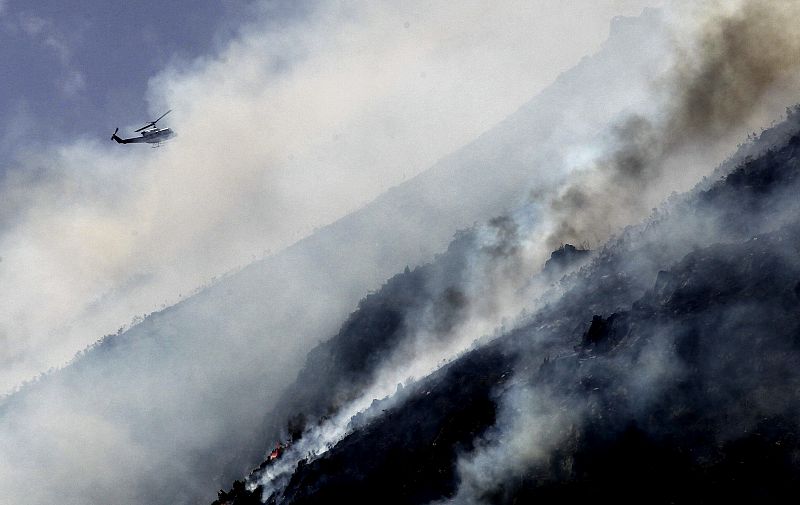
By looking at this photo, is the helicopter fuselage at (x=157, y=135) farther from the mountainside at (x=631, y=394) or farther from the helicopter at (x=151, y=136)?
the mountainside at (x=631, y=394)

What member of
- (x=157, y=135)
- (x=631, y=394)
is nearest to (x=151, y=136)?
(x=157, y=135)

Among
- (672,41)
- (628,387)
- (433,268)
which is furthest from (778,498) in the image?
(672,41)

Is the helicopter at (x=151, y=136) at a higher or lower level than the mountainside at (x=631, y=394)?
higher

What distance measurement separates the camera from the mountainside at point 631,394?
173 feet

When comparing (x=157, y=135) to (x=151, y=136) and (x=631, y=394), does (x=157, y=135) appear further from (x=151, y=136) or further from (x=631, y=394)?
(x=631, y=394)

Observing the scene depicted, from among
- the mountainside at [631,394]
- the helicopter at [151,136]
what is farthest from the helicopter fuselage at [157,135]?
the mountainside at [631,394]

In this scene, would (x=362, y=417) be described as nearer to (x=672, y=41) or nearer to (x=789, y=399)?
(x=789, y=399)

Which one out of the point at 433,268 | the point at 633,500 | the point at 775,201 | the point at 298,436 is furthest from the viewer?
the point at 433,268

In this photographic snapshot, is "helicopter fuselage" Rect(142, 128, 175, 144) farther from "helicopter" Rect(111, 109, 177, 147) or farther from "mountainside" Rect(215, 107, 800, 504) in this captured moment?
"mountainside" Rect(215, 107, 800, 504)

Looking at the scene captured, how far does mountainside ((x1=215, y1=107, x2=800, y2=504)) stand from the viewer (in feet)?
173

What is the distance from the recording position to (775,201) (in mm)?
77750

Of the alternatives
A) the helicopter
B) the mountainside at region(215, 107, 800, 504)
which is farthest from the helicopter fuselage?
the mountainside at region(215, 107, 800, 504)

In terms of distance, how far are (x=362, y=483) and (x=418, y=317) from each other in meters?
65.3

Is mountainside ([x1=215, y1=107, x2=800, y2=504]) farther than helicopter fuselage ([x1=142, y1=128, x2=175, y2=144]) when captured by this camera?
No
